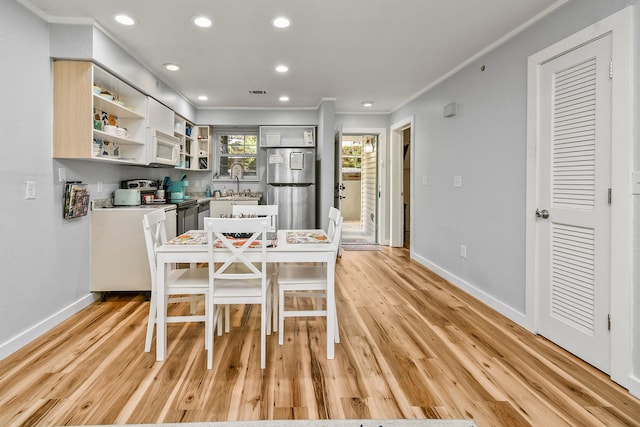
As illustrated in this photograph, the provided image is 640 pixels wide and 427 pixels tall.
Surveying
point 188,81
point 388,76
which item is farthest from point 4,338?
point 388,76

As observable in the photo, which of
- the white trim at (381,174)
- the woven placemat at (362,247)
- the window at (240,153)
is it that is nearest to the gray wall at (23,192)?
the window at (240,153)

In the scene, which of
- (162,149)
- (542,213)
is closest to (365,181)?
(162,149)

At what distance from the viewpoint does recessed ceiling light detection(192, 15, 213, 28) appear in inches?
110

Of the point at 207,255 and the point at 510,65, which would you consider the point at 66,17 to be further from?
the point at 510,65

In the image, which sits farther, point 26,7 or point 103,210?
point 103,210

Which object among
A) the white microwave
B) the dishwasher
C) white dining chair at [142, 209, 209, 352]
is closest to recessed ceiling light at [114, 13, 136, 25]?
the white microwave

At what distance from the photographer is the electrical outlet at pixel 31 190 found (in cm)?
254

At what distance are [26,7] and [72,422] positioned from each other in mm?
2762

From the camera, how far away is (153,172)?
16.3 feet

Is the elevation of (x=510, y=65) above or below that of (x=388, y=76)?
below

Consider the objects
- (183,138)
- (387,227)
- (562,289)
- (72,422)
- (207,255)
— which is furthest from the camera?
(387,227)

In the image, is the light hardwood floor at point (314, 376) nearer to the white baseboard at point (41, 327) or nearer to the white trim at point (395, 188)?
the white baseboard at point (41, 327)

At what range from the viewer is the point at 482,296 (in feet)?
11.3

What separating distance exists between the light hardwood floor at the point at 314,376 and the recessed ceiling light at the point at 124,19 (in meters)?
2.43
